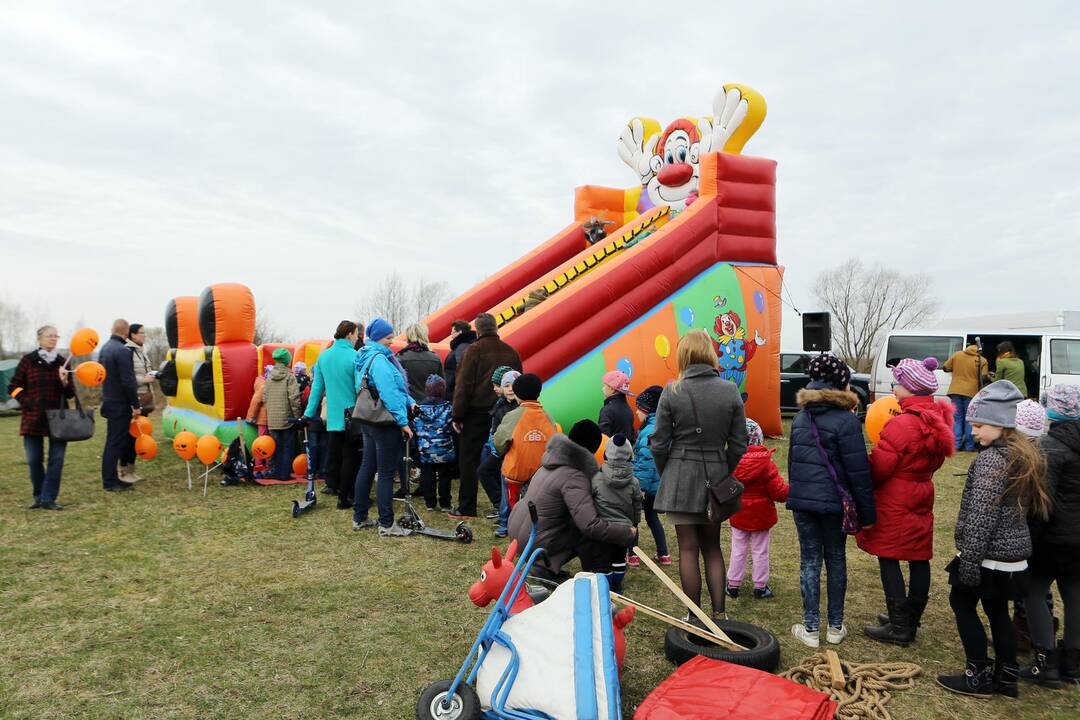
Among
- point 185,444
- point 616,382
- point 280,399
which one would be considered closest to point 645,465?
point 616,382

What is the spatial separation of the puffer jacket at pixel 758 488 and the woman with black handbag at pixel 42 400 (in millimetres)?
5558

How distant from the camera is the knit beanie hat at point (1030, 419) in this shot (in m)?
3.07

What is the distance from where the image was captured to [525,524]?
376 centimetres

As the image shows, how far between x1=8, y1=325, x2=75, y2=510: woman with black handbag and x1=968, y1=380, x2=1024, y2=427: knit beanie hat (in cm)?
664

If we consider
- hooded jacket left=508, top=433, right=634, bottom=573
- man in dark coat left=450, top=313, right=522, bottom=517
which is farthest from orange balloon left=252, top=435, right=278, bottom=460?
hooded jacket left=508, top=433, right=634, bottom=573

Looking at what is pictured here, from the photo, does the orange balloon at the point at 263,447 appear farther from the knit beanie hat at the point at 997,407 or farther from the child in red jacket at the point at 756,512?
the knit beanie hat at the point at 997,407

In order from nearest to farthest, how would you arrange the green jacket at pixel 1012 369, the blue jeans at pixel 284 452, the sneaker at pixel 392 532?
the sneaker at pixel 392 532 → the blue jeans at pixel 284 452 → the green jacket at pixel 1012 369

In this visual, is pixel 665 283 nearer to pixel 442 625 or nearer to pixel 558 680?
pixel 442 625

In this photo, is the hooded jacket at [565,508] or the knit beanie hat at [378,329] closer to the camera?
the hooded jacket at [565,508]

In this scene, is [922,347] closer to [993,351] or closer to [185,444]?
[993,351]

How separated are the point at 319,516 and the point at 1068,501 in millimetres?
5086

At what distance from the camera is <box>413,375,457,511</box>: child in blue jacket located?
611 cm

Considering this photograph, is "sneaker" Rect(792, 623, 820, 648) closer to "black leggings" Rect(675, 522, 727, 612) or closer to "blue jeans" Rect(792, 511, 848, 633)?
"blue jeans" Rect(792, 511, 848, 633)

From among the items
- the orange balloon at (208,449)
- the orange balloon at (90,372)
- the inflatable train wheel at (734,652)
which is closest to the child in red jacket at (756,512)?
the inflatable train wheel at (734,652)
